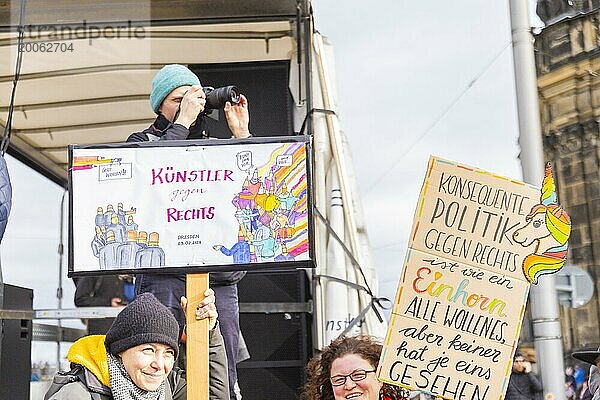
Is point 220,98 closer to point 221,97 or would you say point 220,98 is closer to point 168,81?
point 221,97

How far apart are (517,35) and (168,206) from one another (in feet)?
4.79

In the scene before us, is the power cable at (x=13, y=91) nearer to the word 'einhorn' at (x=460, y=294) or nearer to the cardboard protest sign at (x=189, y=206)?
the cardboard protest sign at (x=189, y=206)

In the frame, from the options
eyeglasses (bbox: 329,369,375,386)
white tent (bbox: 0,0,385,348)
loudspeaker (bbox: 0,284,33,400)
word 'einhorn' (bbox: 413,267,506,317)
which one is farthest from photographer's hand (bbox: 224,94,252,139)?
white tent (bbox: 0,0,385,348)

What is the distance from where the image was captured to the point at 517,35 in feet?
10.3

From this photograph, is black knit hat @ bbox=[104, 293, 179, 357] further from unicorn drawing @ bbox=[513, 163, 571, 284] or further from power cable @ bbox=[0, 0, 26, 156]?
power cable @ bbox=[0, 0, 26, 156]

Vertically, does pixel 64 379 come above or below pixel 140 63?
below

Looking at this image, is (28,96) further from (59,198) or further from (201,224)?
(201,224)

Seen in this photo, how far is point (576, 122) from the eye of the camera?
5.21 metres

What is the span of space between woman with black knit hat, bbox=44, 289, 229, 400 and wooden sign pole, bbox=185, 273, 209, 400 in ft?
0.46

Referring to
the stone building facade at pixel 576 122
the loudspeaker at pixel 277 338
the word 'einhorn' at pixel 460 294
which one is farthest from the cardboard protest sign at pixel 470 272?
the loudspeaker at pixel 277 338

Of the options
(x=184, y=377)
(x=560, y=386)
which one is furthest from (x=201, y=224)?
(x=560, y=386)

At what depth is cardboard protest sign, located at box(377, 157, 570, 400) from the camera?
2.49 metres

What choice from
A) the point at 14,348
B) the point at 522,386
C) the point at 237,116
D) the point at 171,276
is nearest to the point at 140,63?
the point at 14,348

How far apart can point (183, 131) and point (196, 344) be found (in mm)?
702
